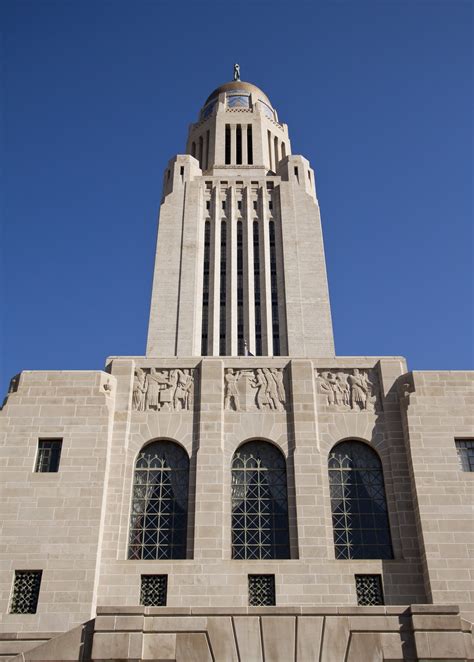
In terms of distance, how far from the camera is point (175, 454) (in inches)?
945

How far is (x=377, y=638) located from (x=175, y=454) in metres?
9.76

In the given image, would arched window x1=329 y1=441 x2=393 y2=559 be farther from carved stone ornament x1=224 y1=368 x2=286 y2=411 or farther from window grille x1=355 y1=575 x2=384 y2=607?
carved stone ornament x1=224 y1=368 x2=286 y2=411

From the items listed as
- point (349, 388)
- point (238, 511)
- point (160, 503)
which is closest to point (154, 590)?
point (160, 503)

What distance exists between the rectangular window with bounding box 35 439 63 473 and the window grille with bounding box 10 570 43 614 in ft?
11.4

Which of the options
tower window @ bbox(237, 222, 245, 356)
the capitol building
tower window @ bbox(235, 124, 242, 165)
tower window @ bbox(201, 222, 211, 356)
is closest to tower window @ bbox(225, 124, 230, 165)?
tower window @ bbox(235, 124, 242, 165)

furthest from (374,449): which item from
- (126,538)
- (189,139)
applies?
(189,139)

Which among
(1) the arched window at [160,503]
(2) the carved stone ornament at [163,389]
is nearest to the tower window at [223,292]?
(2) the carved stone ornament at [163,389]

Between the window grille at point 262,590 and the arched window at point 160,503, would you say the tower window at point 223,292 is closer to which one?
the arched window at point 160,503

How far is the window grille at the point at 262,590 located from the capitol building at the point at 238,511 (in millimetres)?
63

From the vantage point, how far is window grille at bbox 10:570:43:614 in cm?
2041

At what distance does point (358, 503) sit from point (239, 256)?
27.6 metres

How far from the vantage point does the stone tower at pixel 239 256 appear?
42.1 m

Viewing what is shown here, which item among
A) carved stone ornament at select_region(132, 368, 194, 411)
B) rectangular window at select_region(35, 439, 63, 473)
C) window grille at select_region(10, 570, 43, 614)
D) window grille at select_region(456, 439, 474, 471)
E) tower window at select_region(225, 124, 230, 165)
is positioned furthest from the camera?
tower window at select_region(225, 124, 230, 165)

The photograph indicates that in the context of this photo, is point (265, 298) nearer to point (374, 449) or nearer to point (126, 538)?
point (374, 449)
